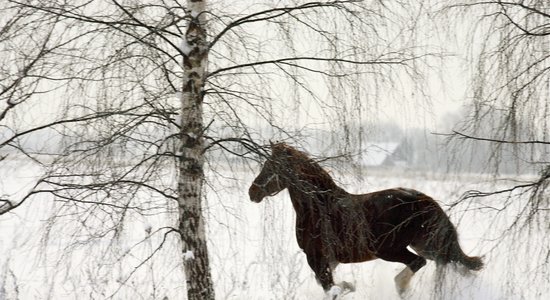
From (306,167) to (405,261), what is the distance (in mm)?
2053

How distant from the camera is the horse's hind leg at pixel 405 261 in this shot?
24.0 ft

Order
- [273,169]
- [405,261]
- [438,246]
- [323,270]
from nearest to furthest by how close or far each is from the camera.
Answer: [273,169] < [438,246] < [323,270] < [405,261]

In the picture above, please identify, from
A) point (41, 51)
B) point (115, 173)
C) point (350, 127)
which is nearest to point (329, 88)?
point (350, 127)

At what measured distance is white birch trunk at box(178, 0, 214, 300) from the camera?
5.67 metres

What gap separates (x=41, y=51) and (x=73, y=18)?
0.39m

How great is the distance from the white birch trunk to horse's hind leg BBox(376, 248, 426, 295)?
8.20 ft

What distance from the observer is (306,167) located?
623 cm

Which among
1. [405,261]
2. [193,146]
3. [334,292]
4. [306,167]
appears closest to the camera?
[193,146]

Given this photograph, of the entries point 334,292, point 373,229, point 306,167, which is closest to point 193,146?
point 306,167

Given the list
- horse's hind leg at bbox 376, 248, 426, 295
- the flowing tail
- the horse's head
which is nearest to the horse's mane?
the horse's head

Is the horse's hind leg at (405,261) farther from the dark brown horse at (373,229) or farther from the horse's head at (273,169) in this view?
the horse's head at (273,169)

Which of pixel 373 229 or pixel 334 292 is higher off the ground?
pixel 373 229

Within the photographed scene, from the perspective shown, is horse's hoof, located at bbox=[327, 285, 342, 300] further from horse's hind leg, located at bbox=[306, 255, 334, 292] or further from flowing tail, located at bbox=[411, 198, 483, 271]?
flowing tail, located at bbox=[411, 198, 483, 271]

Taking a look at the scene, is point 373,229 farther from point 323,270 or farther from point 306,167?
point 306,167
